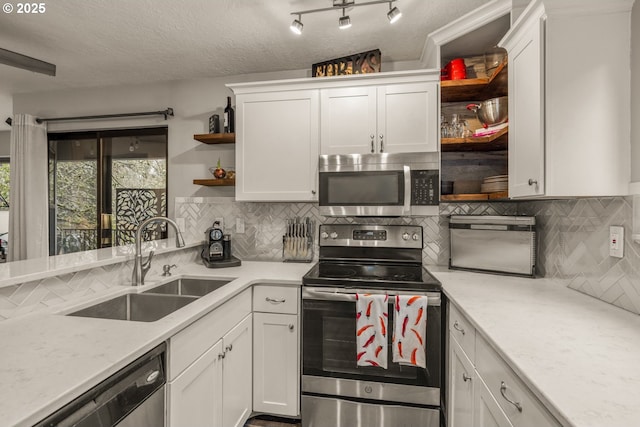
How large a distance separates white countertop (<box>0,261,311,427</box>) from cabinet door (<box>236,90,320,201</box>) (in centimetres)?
105

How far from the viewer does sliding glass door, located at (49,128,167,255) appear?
3.09 meters

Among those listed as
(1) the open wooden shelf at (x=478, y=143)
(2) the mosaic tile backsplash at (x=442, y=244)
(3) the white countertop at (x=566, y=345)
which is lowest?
(3) the white countertop at (x=566, y=345)

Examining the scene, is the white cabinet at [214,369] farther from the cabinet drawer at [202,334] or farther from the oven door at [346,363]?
the oven door at [346,363]

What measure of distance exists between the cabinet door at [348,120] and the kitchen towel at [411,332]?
40.7 inches

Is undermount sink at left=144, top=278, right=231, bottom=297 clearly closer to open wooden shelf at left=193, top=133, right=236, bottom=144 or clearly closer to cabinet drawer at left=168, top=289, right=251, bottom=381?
cabinet drawer at left=168, top=289, right=251, bottom=381

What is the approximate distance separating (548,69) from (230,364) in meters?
1.97

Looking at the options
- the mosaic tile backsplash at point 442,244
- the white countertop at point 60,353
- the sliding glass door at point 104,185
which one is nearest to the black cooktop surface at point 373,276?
the mosaic tile backsplash at point 442,244

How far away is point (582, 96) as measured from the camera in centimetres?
131

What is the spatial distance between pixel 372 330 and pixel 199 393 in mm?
882

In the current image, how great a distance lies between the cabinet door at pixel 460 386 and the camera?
1.33m

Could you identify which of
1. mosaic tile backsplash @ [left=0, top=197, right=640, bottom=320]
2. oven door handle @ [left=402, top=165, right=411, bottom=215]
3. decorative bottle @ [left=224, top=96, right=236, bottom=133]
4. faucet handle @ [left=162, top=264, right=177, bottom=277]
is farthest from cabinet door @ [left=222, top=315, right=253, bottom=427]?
decorative bottle @ [left=224, top=96, right=236, bottom=133]

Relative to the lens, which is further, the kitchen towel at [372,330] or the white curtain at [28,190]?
the white curtain at [28,190]

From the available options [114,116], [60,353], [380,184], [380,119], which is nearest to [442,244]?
[380,184]

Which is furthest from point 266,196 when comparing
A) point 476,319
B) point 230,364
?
point 476,319
